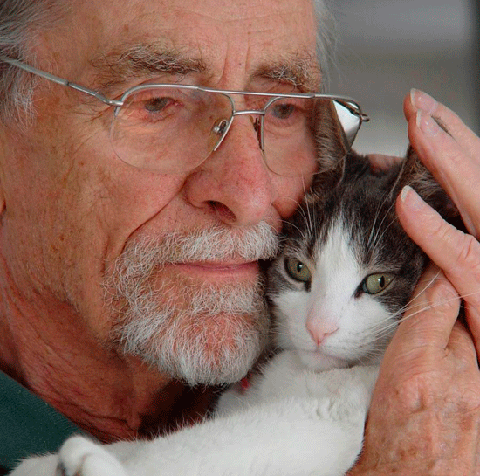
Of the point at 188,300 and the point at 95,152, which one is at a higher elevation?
the point at 95,152

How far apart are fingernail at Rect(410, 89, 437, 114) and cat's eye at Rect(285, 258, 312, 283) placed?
363 mm

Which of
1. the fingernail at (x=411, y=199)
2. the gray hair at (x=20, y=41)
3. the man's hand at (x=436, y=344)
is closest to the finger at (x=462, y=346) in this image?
the man's hand at (x=436, y=344)

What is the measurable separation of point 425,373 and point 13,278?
827 mm

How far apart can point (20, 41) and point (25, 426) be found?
69cm

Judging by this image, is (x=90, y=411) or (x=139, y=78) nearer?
(x=139, y=78)

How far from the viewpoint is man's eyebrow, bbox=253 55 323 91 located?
53.1 inches

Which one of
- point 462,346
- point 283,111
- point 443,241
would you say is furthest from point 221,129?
Answer: point 462,346

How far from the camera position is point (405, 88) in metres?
3.12

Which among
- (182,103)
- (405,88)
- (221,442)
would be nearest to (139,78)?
(182,103)

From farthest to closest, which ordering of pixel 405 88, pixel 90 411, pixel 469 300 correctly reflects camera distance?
pixel 405 88
pixel 90 411
pixel 469 300

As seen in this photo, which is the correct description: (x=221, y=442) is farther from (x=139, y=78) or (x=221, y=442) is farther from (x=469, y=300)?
(x=139, y=78)

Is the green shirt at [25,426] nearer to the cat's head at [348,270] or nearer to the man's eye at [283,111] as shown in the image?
the cat's head at [348,270]

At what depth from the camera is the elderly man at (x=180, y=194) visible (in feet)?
3.92

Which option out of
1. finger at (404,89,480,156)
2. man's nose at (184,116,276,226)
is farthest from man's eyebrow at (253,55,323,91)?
finger at (404,89,480,156)
